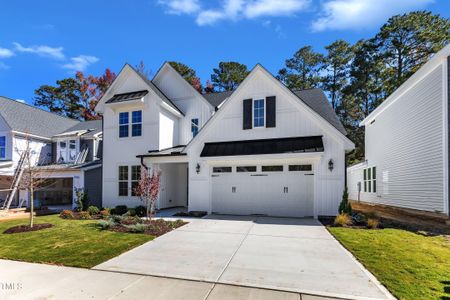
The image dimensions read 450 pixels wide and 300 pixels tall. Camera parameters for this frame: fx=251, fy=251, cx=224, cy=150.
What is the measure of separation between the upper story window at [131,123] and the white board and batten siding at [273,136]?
4258mm

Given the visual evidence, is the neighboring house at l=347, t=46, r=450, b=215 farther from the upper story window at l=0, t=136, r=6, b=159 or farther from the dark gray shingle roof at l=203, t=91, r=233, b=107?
the upper story window at l=0, t=136, r=6, b=159

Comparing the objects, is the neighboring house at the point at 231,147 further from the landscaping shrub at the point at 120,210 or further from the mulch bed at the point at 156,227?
the mulch bed at the point at 156,227

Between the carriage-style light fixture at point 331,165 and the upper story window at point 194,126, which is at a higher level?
the upper story window at point 194,126

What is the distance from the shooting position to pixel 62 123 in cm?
2450

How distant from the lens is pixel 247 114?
13250 mm

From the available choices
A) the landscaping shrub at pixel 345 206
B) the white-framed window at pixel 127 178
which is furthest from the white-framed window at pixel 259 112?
the white-framed window at pixel 127 178

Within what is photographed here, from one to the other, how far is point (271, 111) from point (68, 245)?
10106 mm

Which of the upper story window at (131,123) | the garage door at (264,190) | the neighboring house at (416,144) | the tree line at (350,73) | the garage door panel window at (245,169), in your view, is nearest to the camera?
the neighboring house at (416,144)

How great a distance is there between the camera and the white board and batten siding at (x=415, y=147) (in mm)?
11023

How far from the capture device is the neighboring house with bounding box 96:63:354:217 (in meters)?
11.9

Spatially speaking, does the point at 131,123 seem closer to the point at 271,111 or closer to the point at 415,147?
the point at 271,111

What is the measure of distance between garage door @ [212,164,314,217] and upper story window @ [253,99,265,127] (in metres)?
2.27

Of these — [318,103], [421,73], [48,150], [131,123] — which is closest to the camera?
[421,73]

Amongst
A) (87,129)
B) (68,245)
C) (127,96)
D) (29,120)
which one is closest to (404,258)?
(68,245)
